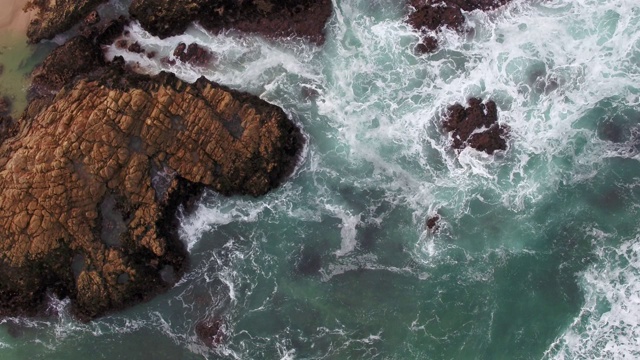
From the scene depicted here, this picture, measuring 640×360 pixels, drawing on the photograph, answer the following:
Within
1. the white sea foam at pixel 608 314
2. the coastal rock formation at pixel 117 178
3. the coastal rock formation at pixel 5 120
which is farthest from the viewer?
the coastal rock formation at pixel 5 120

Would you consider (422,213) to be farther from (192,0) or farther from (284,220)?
(192,0)

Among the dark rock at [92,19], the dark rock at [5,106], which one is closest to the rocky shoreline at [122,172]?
the dark rock at [5,106]

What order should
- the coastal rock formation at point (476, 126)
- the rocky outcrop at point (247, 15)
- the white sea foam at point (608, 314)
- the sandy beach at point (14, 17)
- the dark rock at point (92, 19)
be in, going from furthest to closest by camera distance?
the sandy beach at point (14, 17) < the dark rock at point (92, 19) < the rocky outcrop at point (247, 15) < the coastal rock formation at point (476, 126) < the white sea foam at point (608, 314)

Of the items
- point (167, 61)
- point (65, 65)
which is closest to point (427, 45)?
point (167, 61)

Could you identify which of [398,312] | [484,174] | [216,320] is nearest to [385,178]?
[484,174]

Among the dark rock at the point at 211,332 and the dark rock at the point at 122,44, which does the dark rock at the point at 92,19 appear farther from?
the dark rock at the point at 211,332

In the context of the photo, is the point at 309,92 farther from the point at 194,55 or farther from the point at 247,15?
the point at 194,55

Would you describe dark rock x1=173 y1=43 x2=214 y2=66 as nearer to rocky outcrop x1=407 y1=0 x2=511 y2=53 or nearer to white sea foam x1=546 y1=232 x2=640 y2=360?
rocky outcrop x1=407 y1=0 x2=511 y2=53

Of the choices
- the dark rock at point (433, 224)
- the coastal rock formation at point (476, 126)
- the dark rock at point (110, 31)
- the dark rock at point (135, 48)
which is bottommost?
the dark rock at point (433, 224)
